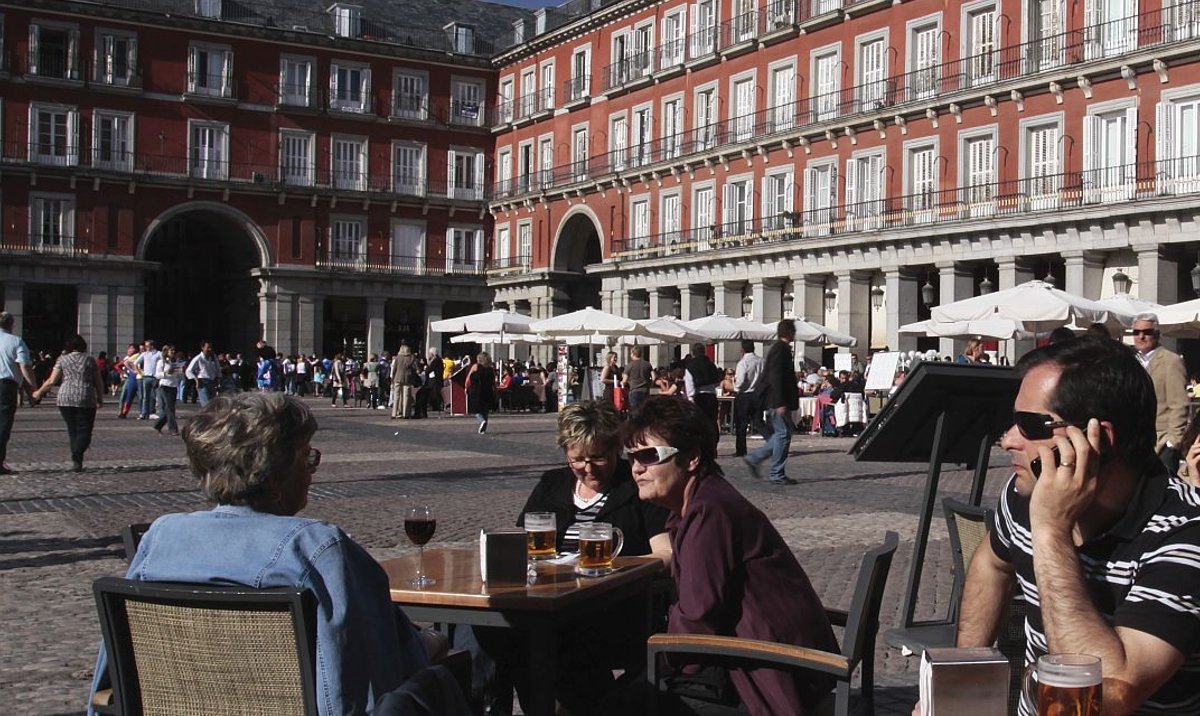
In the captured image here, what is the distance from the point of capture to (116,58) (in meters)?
48.8

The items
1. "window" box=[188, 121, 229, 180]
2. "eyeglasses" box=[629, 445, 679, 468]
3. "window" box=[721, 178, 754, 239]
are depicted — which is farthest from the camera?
"window" box=[188, 121, 229, 180]

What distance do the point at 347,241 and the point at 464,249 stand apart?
5.20 meters

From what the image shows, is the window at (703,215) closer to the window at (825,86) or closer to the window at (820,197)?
the window at (820,197)

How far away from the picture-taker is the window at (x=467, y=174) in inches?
2183

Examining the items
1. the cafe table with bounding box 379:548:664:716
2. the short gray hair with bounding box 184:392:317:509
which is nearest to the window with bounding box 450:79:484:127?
the cafe table with bounding box 379:548:664:716

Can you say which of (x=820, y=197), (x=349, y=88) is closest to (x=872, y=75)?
(x=820, y=197)

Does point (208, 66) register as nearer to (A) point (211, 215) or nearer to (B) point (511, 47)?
(A) point (211, 215)

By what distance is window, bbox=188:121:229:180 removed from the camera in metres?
50.5

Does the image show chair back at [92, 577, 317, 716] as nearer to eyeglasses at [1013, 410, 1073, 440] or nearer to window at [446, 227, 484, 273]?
eyeglasses at [1013, 410, 1073, 440]

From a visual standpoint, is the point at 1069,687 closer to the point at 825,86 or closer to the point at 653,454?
the point at 653,454

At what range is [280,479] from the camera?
3270mm

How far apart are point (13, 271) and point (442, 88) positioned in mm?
18237

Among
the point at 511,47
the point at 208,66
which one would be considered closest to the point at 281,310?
the point at 208,66

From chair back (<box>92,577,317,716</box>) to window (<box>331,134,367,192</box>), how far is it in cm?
5132
